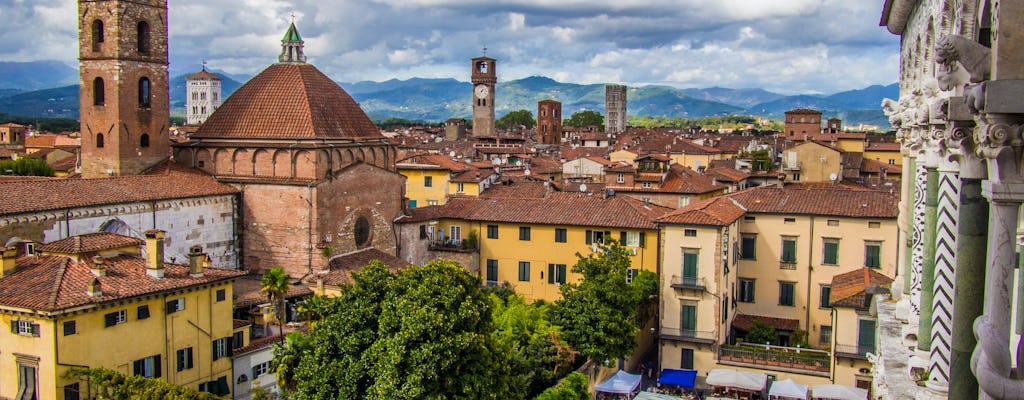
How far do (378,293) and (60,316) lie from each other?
25.4 ft

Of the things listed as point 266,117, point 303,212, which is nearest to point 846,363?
point 303,212

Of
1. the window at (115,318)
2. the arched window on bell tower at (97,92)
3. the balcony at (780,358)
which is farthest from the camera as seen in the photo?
the arched window on bell tower at (97,92)

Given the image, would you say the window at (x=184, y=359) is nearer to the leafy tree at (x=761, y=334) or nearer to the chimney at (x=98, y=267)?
the chimney at (x=98, y=267)

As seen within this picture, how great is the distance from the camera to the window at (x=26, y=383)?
72.0ft

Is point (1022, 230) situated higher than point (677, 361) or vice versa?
point (1022, 230)

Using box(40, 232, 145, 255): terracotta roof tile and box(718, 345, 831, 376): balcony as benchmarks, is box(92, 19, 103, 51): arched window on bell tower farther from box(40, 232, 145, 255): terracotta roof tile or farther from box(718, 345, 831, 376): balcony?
box(718, 345, 831, 376): balcony

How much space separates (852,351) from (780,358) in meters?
2.69

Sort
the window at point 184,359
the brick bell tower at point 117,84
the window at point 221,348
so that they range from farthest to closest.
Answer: the brick bell tower at point 117,84, the window at point 221,348, the window at point 184,359

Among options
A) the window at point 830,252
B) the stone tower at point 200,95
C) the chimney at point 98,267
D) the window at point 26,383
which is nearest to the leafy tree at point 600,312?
the window at point 830,252

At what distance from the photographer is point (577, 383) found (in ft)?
92.2

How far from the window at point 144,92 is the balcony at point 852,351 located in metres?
29.8

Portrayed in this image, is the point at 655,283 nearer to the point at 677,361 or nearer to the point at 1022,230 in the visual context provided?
the point at 677,361

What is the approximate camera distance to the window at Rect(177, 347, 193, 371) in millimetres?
24953

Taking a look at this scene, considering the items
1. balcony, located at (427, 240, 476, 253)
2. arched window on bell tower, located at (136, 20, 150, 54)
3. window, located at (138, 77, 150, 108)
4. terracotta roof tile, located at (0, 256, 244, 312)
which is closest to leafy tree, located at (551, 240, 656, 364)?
balcony, located at (427, 240, 476, 253)
